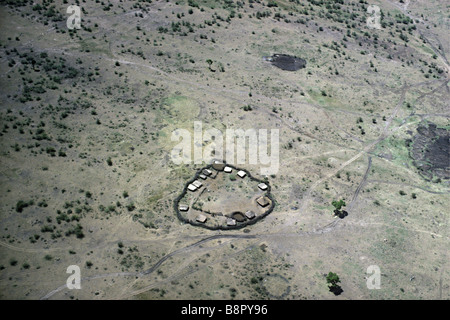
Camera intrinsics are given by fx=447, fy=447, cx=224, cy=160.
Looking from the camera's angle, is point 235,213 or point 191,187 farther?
point 191,187

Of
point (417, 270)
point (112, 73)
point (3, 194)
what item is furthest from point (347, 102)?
point (3, 194)

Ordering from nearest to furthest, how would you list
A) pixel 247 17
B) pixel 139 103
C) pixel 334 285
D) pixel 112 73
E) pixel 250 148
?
pixel 334 285 → pixel 250 148 → pixel 139 103 → pixel 112 73 → pixel 247 17

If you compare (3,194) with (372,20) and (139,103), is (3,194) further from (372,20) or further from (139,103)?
(372,20)

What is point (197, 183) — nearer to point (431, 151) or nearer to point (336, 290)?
point (336, 290)

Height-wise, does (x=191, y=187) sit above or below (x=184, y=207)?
above

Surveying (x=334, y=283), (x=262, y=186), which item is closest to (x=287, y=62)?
(x=262, y=186)

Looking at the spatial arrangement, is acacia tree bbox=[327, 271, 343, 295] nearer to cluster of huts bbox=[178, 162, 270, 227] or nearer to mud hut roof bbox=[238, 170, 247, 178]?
cluster of huts bbox=[178, 162, 270, 227]

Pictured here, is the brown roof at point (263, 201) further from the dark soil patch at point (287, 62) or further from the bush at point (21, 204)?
the dark soil patch at point (287, 62)

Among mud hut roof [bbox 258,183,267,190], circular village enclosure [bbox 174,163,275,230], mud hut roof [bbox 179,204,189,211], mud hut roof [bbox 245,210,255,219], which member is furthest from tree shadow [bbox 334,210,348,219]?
mud hut roof [bbox 179,204,189,211]
